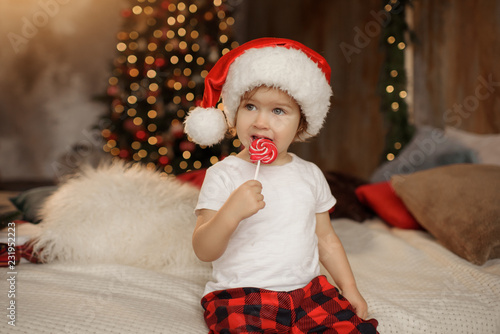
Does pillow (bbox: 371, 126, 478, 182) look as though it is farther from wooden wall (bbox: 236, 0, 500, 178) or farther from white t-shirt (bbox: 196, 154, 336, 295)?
white t-shirt (bbox: 196, 154, 336, 295)

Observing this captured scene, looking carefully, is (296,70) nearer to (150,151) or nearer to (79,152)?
(150,151)

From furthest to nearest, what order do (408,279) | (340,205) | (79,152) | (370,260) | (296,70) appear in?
(79,152), (340,205), (370,260), (408,279), (296,70)

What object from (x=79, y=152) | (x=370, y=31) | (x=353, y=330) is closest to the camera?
(x=353, y=330)

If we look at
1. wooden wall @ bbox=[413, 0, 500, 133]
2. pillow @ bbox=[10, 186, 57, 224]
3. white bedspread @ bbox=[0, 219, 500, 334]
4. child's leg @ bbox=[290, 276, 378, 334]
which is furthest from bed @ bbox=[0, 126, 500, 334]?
wooden wall @ bbox=[413, 0, 500, 133]

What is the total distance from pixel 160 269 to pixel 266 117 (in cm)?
67

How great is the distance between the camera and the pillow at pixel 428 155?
2225mm

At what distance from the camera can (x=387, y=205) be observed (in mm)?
1980

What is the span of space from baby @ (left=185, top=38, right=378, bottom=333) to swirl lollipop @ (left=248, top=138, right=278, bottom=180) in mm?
35

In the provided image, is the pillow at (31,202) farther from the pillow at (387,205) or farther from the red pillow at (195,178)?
the pillow at (387,205)

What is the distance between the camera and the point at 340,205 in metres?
2.16

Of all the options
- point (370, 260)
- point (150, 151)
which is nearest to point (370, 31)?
point (150, 151)

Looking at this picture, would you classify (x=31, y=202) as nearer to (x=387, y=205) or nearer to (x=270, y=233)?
(x=270, y=233)

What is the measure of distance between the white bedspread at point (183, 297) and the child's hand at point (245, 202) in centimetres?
30

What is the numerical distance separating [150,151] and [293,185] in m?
3.33
